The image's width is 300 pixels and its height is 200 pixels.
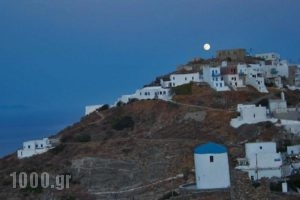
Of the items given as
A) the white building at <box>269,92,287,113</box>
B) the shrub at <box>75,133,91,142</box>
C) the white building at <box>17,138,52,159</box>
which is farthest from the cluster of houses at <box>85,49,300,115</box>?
the white building at <box>17,138,52,159</box>

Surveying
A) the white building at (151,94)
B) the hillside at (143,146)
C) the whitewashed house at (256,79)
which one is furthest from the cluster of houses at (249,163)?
the white building at (151,94)

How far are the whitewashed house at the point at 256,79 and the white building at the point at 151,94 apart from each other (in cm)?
823

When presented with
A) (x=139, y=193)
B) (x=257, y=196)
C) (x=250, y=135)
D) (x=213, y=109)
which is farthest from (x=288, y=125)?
(x=257, y=196)

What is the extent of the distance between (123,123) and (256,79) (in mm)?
14736

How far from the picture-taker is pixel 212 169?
33938 millimetres

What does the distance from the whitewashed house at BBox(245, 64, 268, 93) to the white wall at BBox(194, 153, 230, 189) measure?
28.1 m

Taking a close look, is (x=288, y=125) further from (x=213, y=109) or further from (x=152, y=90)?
(x=152, y=90)

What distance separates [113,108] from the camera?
208 ft

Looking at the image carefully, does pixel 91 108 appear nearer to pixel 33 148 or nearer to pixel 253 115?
pixel 33 148

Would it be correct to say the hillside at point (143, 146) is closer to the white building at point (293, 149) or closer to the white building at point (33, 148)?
the white building at point (33, 148)

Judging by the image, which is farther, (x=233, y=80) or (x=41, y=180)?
(x=233, y=80)

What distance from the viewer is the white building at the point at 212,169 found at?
33688mm

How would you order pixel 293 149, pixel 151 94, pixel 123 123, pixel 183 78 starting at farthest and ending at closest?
pixel 183 78
pixel 151 94
pixel 123 123
pixel 293 149

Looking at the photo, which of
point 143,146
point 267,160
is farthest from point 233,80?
point 267,160
